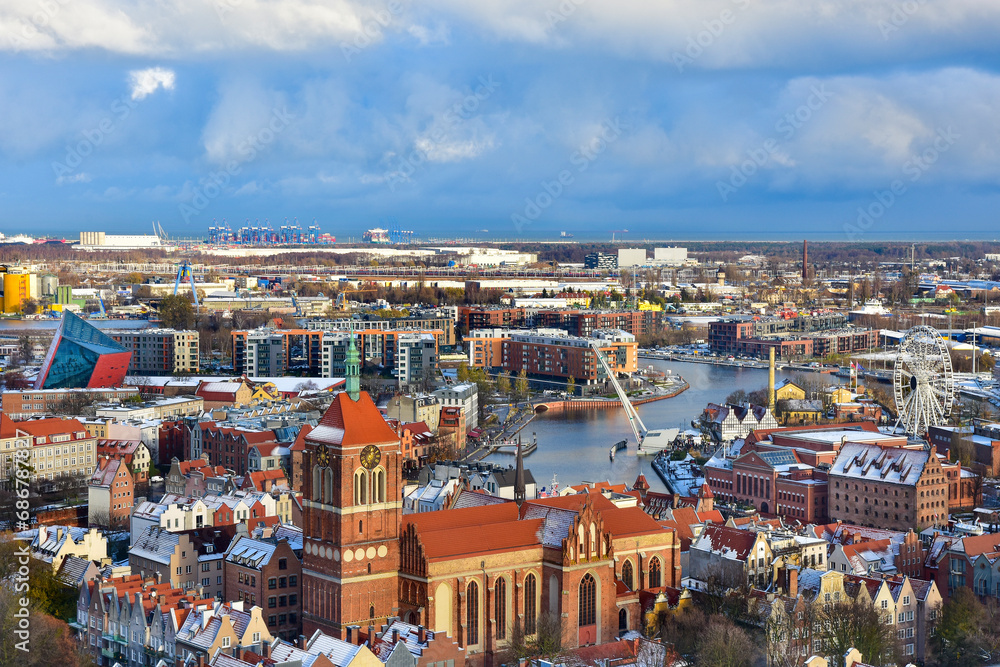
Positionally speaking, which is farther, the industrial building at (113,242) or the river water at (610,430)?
the industrial building at (113,242)

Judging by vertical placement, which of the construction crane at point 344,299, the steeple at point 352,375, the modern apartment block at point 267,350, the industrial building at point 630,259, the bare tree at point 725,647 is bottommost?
the bare tree at point 725,647

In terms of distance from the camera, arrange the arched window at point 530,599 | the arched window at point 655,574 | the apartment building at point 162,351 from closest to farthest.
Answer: the arched window at point 530,599
the arched window at point 655,574
the apartment building at point 162,351

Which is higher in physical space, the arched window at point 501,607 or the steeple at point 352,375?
the steeple at point 352,375

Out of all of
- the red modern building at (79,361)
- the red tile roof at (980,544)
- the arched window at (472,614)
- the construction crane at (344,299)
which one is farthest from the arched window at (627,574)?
the construction crane at (344,299)

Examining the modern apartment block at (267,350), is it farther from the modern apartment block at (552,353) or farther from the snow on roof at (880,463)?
the snow on roof at (880,463)

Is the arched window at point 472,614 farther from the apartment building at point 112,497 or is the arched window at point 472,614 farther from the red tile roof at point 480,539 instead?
the apartment building at point 112,497

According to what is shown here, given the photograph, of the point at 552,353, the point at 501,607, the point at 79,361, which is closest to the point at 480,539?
the point at 501,607

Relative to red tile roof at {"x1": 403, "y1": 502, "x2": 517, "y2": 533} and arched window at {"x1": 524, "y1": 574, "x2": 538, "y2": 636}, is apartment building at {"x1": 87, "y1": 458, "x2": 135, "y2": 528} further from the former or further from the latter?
arched window at {"x1": 524, "y1": 574, "x2": 538, "y2": 636}

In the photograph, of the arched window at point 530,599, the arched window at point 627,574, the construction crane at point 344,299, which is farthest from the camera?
the construction crane at point 344,299
